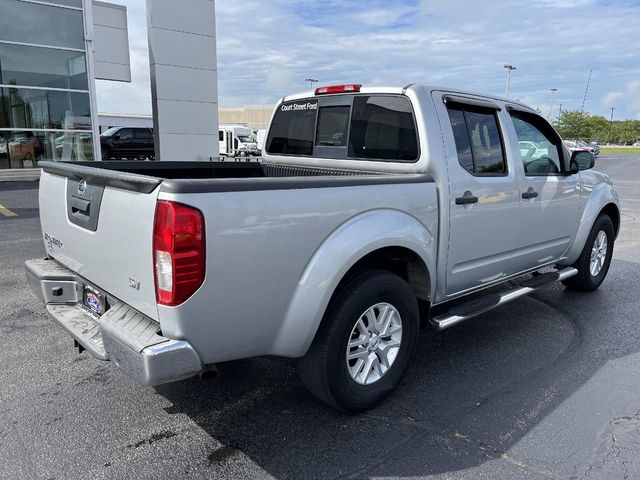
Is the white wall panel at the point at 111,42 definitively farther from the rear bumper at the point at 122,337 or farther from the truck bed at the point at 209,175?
the rear bumper at the point at 122,337

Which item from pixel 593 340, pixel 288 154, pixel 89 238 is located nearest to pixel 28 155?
pixel 288 154

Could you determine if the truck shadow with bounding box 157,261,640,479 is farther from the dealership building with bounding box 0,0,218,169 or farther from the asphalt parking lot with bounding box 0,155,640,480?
the dealership building with bounding box 0,0,218,169

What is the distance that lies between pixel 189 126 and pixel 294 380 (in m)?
14.4

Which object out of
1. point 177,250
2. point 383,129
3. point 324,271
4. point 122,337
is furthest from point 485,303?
point 122,337

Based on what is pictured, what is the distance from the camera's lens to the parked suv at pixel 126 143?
2709 centimetres

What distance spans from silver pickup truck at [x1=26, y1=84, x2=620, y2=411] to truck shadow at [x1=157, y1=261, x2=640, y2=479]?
0.81 ft

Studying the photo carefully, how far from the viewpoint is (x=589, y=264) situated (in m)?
5.45

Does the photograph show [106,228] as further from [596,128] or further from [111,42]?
[596,128]

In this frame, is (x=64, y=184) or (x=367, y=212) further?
(x=64, y=184)

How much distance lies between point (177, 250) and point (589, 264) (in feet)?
15.4

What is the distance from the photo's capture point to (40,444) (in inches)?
110

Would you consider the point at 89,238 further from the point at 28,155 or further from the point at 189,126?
the point at 28,155

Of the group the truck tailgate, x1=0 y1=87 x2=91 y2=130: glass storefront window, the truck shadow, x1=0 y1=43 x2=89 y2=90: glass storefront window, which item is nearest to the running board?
the truck shadow

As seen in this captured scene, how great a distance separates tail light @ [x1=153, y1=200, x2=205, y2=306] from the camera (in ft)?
7.46
